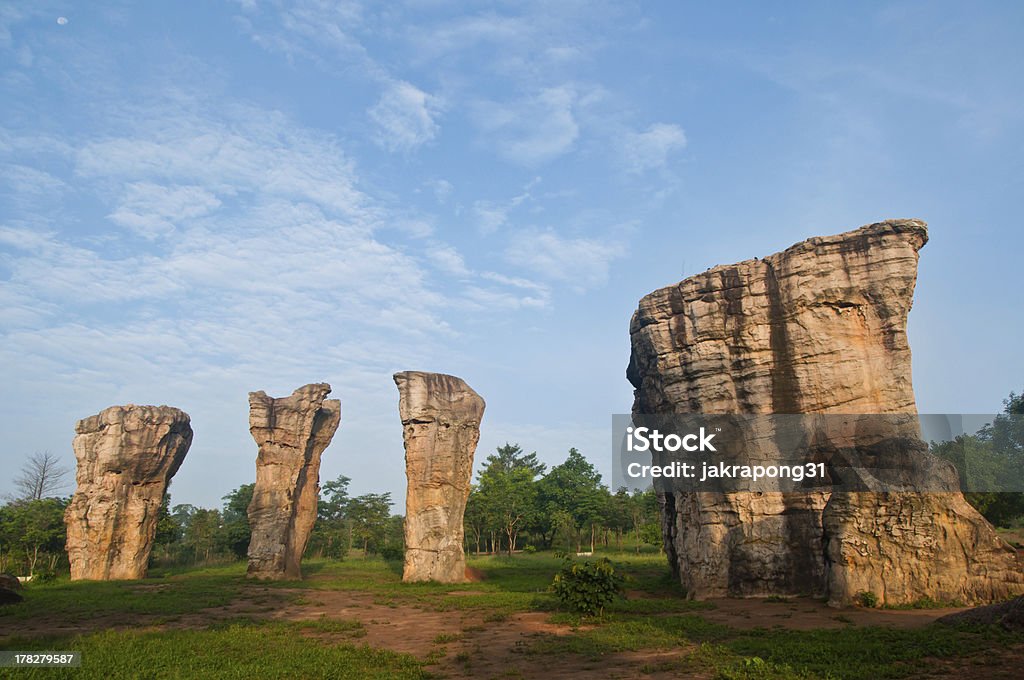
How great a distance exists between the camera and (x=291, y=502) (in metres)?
31.0

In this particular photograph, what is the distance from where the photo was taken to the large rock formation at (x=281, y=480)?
29.5 metres

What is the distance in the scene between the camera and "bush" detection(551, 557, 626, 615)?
54.2 ft

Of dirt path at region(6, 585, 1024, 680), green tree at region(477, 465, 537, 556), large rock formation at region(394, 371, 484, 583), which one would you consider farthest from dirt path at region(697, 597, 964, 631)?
green tree at region(477, 465, 537, 556)

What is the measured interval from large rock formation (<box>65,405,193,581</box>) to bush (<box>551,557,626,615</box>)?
2307cm

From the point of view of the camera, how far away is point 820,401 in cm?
1986

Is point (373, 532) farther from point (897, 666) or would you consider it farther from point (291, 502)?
point (897, 666)

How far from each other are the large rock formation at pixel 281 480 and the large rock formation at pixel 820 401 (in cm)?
1856

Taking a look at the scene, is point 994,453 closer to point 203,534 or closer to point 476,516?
point 476,516

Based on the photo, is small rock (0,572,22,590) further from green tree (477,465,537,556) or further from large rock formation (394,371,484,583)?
green tree (477,465,537,556)

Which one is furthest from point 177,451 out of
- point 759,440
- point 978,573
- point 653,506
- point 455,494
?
point 653,506

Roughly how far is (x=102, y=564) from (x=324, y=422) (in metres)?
11.8

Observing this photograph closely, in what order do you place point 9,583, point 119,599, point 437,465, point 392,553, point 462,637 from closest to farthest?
point 462,637 < point 119,599 < point 9,583 < point 437,465 < point 392,553

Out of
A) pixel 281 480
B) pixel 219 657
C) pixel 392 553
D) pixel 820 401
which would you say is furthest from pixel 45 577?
pixel 820 401

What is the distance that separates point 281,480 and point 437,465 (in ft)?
27.8
